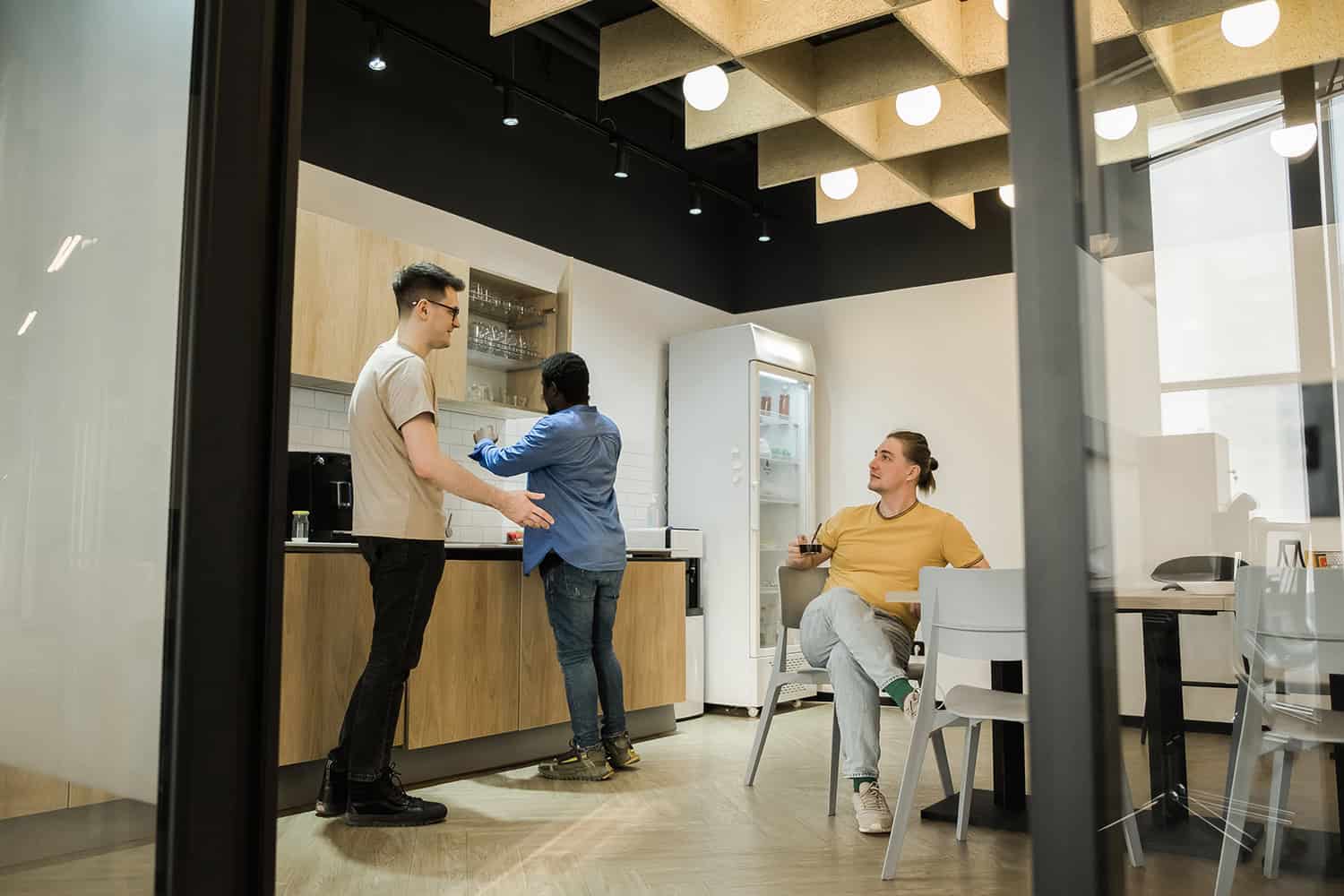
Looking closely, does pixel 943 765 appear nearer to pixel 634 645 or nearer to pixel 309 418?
pixel 634 645

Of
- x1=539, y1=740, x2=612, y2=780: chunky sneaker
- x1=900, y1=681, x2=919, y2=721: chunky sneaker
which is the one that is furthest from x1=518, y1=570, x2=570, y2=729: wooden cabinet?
x1=900, y1=681, x2=919, y2=721: chunky sneaker

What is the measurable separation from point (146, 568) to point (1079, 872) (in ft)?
4.76

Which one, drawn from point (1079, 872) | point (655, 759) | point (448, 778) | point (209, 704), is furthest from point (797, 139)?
point (1079, 872)

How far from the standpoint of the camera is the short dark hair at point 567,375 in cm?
425

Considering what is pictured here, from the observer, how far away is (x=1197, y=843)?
1109 millimetres

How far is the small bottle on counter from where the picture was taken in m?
4.03

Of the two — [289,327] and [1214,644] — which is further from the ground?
[289,327]

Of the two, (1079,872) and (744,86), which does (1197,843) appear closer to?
(1079,872)

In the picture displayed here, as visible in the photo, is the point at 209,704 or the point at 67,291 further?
the point at 67,291

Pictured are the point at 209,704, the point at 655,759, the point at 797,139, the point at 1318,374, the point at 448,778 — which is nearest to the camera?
the point at 1318,374

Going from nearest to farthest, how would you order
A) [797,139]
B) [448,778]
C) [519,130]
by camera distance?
[448,778] < [797,139] < [519,130]

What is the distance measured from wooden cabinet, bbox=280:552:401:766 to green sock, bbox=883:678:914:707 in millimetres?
1775

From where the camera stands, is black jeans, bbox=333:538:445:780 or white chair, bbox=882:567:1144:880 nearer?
white chair, bbox=882:567:1144:880

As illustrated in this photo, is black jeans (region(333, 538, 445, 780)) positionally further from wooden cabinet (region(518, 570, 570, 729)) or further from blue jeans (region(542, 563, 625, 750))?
wooden cabinet (region(518, 570, 570, 729))
